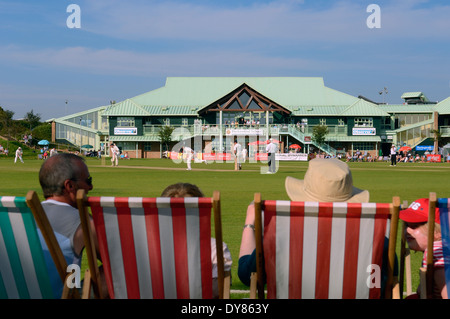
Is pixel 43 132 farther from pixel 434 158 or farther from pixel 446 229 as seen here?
pixel 446 229

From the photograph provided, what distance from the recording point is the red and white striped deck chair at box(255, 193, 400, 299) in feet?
10.5

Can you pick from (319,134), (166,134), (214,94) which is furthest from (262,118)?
(166,134)

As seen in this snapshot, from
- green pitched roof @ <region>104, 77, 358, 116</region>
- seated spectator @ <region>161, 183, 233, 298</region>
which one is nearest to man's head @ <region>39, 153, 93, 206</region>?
seated spectator @ <region>161, 183, 233, 298</region>

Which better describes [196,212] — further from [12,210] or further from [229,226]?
[229,226]

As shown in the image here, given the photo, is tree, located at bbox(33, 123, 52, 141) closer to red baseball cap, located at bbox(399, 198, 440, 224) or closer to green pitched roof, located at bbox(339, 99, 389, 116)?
green pitched roof, located at bbox(339, 99, 389, 116)

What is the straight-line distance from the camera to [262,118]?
235ft

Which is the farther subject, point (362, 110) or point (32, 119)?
point (32, 119)

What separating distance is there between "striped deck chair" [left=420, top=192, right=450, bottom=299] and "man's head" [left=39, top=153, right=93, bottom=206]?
2.27m

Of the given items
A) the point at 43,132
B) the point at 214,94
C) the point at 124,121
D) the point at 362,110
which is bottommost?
the point at 43,132

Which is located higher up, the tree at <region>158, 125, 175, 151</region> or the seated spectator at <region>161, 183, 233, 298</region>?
the tree at <region>158, 125, 175, 151</region>

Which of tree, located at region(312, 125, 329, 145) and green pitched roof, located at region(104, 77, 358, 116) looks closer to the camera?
tree, located at region(312, 125, 329, 145)

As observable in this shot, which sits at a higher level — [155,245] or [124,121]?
[124,121]

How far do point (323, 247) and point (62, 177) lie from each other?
1.80 meters

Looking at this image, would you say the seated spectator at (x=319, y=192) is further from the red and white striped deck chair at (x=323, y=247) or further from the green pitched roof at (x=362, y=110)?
the green pitched roof at (x=362, y=110)
